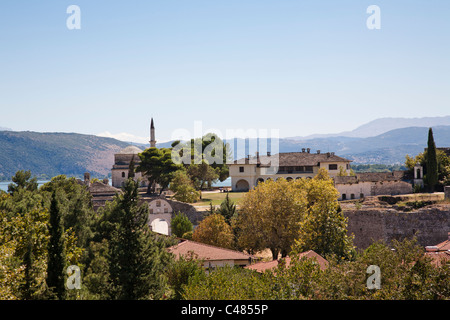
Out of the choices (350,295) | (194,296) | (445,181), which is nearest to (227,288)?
(194,296)

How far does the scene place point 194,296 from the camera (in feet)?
68.2

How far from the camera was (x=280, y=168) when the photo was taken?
84.6m

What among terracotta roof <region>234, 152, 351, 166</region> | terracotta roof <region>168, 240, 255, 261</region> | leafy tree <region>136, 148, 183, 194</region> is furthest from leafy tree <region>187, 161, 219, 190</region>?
terracotta roof <region>168, 240, 255, 261</region>

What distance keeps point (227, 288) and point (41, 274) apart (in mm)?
9908

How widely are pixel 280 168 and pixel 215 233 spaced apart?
4083 cm

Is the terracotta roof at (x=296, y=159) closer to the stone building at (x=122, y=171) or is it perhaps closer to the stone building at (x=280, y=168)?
the stone building at (x=280, y=168)

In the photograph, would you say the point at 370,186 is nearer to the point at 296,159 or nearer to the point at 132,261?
the point at 296,159

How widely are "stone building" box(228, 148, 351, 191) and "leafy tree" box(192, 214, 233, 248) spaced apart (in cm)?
3724

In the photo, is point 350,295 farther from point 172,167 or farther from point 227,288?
point 172,167

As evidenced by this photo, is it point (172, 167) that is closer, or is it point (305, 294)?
point (305, 294)

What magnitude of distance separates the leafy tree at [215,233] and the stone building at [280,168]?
122ft

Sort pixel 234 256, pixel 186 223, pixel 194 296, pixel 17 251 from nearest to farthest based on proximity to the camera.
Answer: pixel 194 296 < pixel 17 251 < pixel 234 256 < pixel 186 223

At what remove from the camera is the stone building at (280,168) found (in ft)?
272
